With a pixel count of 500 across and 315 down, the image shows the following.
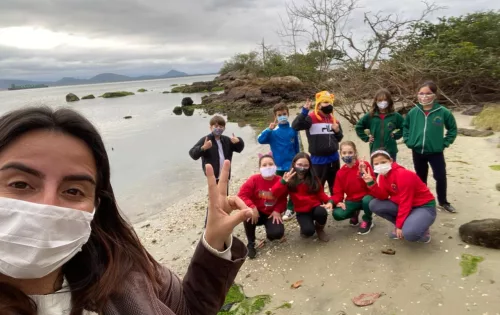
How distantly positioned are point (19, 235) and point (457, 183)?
277 inches

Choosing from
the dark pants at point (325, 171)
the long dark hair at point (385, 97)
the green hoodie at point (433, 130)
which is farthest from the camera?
the dark pants at point (325, 171)

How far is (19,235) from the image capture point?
1.40m

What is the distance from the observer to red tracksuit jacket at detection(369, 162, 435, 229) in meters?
4.46

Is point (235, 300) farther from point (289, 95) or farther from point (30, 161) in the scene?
point (289, 95)

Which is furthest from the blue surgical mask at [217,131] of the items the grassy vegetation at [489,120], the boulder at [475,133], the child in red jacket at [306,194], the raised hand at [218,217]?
the grassy vegetation at [489,120]

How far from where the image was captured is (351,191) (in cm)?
514

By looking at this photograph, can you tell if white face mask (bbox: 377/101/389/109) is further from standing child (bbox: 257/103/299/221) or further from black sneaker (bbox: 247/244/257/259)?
black sneaker (bbox: 247/244/257/259)

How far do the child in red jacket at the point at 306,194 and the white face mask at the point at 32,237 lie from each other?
12.2 ft

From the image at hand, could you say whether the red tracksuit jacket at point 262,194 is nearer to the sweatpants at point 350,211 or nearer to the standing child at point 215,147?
the sweatpants at point 350,211

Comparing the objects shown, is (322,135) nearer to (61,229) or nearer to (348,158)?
(348,158)

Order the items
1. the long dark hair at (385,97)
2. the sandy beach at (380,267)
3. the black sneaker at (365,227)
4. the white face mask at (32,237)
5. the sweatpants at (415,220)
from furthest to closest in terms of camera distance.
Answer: the long dark hair at (385,97), the black sneaker at (365,227), the sweatpants at (415,220), the sandy beach at (380,267), the white face mask at (32,237)

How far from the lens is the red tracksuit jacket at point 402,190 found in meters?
4.46

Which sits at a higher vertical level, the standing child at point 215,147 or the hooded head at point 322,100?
the hooded head at point 322,100

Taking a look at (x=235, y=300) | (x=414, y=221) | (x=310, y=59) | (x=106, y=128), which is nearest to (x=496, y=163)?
(x=414, y=221)
